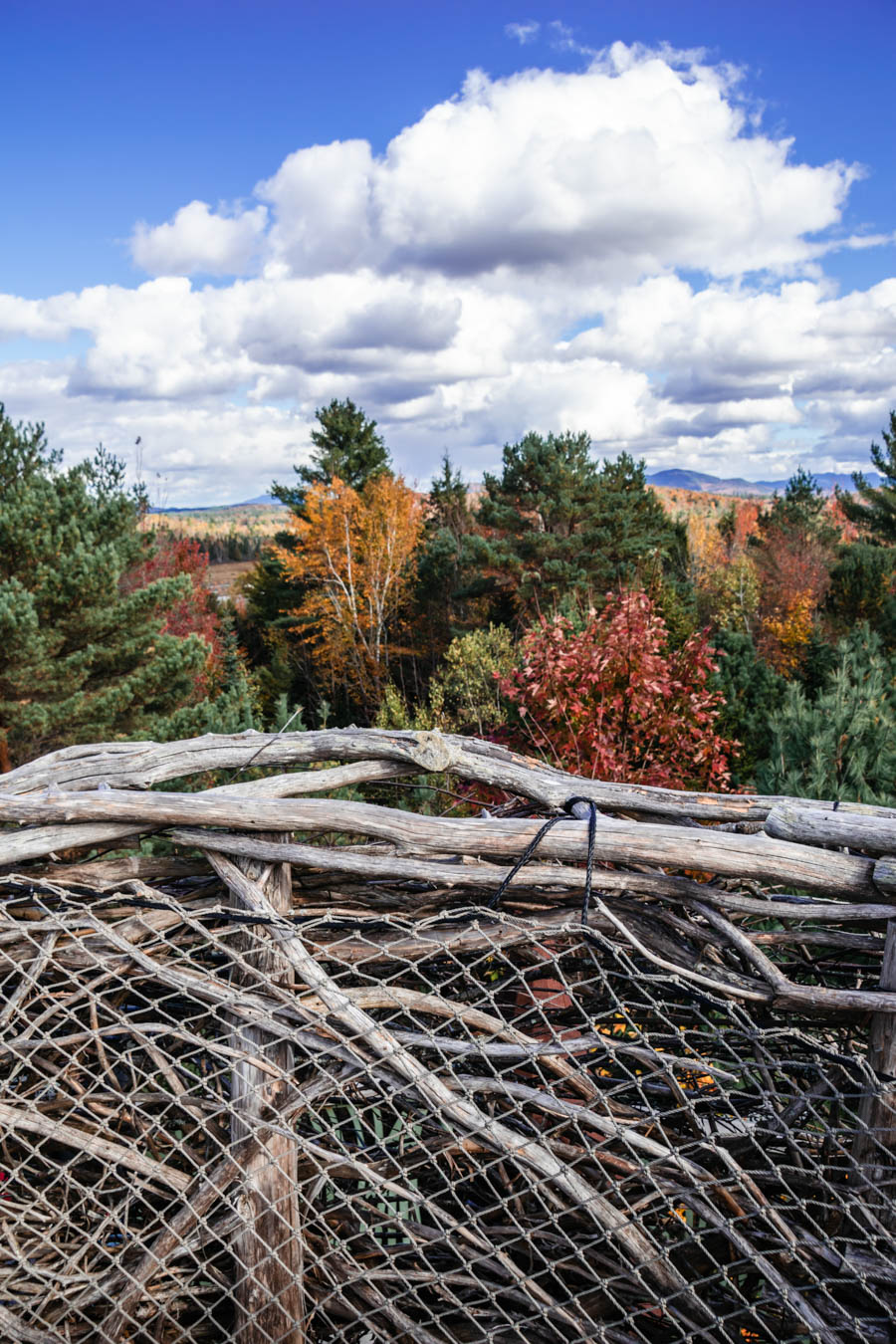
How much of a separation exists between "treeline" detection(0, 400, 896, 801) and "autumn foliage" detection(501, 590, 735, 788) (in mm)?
20

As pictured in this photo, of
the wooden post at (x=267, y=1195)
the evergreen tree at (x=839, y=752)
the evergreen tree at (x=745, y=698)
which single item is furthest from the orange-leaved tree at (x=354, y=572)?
the wooden post at (x=267, y=1195)

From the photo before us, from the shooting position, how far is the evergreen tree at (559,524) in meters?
18.0

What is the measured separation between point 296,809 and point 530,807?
1.53 feet

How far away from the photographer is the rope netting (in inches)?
49.6

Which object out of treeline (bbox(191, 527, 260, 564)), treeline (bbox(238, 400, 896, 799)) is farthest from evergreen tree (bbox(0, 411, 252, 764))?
treeline (bbox(191, 527, 260, 564))

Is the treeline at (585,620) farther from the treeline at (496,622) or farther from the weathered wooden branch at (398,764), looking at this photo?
the weathered wooden branch at (398,764)

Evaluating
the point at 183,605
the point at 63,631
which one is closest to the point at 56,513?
the point at 63,631

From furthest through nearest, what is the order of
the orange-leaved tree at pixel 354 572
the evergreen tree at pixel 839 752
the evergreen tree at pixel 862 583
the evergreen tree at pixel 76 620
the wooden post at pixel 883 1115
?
the orange-leaved tree at pixel 354 572
the evergreen tree at pixel 862 583
the evergreen tree at pixel 76 620
the evergreen tree at pixel 839 752
the wooden post at pixel 883 1115

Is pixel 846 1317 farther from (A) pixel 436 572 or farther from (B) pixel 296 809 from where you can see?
(A) pixel 436 572

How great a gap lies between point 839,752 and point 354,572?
64.2 feet

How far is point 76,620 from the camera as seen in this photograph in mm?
9500

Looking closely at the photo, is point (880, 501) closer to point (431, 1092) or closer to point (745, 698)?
point (745, 698)

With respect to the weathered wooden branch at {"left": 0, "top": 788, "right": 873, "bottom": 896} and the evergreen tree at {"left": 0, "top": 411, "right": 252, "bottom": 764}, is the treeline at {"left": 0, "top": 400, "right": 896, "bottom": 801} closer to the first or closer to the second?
the evergreen tree at {"left": 0, "top": 411, "right": 252, "bottom": 764}

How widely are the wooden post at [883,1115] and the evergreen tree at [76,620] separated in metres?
8.58
